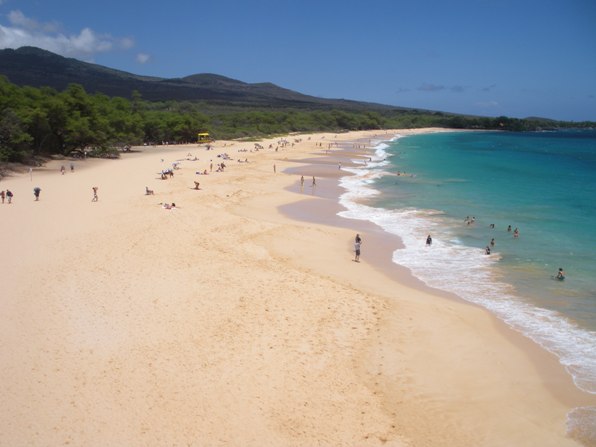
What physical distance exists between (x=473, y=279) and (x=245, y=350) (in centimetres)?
938

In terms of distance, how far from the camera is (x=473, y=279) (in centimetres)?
1639

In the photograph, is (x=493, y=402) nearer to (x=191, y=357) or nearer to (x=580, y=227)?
(x=191, y=357)

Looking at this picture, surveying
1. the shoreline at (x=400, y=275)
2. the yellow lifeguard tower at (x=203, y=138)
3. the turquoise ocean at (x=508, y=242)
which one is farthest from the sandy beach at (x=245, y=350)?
the yellow lifeguard tower at (x=203, y=138)

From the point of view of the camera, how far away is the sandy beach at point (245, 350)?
828cm

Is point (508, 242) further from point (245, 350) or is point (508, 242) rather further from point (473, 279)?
point (245, 350)

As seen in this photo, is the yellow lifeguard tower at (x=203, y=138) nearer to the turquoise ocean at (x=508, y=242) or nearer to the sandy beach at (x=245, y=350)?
the turquoise ocean at (x=508, y=242)

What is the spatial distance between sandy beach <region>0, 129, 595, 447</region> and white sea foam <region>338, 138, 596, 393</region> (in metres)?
0.51

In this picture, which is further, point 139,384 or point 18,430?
point 139,384

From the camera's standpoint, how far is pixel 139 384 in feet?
30.3

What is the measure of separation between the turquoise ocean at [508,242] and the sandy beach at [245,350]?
86 centimetres

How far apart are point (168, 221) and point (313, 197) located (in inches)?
466

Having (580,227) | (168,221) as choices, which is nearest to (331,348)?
(168,221)

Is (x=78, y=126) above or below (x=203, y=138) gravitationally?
above

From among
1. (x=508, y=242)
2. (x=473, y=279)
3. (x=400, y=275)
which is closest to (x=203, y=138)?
(x=508, y=242)
